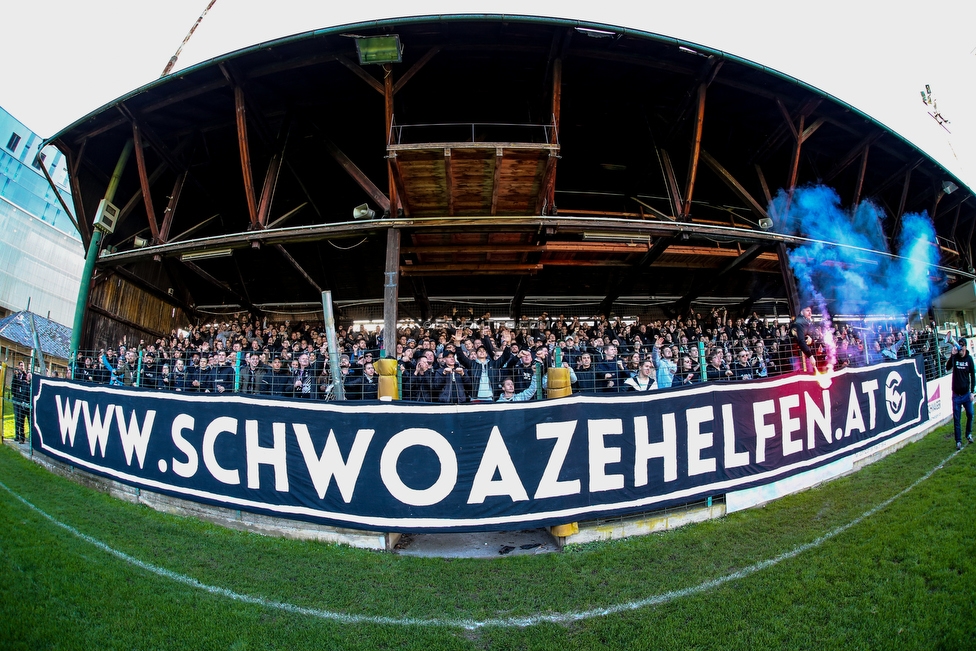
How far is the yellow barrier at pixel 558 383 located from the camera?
523 centimetres

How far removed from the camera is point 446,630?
11.7 ft

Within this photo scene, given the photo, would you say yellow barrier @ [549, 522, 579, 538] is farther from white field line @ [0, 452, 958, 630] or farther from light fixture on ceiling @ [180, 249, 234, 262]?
light fixture on ceiling @ [180, 249, 234, 262]

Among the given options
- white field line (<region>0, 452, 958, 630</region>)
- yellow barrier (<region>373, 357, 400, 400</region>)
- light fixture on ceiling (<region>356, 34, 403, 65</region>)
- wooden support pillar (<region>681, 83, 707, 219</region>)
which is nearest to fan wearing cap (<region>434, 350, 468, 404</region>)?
yellow barrier (<region>373, 357, 400, 400</region>)

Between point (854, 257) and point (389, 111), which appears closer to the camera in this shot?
point (389, 111)

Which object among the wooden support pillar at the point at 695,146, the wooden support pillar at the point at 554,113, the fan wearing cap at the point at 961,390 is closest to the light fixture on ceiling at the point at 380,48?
the wooden support pillar at the point at 554,113

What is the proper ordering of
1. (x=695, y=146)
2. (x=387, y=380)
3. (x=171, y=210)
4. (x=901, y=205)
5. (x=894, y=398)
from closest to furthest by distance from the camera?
(x=387, y=380) → (x=894, y=398) → (x=695, y=146) → (x=171, y=210) → (x=901, y=205)

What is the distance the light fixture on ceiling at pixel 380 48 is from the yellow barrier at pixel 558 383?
22.5 ft

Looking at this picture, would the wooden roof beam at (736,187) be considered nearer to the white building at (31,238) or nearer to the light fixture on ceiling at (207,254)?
the light fixture on ceiling at (207,254)

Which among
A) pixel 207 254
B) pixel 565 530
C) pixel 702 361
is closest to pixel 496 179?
pixel 702 361

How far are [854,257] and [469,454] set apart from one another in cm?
1273

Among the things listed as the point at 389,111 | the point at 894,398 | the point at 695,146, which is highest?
the point at 389,111

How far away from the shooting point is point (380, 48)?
8273 mm

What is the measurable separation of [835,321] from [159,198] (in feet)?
77.2

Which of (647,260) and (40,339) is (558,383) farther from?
(40,339)
